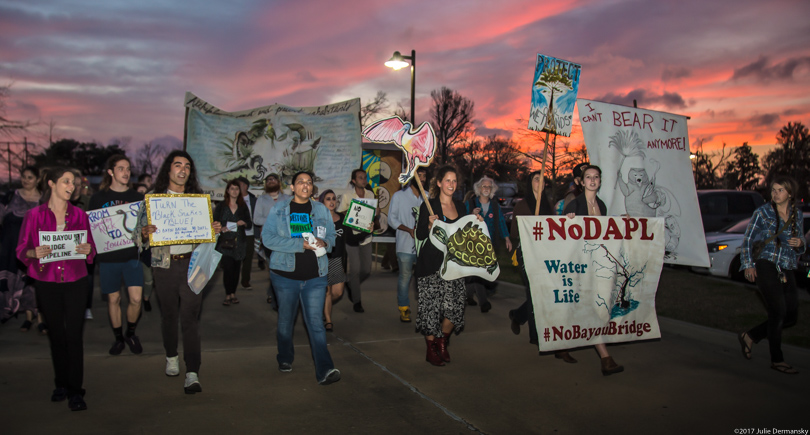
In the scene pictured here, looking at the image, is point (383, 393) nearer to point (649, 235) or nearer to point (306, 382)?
point (306, 382)

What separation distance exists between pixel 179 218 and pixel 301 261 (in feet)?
3.59

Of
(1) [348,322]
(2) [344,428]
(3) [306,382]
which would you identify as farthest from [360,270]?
(2) [344,428]

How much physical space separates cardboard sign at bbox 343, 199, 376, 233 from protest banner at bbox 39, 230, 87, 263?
12.1 feet

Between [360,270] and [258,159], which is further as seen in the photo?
[258,159]

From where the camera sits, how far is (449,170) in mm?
5773

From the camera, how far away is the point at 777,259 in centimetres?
551

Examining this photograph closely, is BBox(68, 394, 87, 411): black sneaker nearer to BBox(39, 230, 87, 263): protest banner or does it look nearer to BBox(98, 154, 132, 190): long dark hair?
BBox(39, 230, 87, 263): protest banner

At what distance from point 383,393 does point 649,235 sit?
3176mm

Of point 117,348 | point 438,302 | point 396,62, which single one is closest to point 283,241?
point 438,302

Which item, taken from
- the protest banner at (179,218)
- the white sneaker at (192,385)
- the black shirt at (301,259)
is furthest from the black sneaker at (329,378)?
the protest banner at (179,218)

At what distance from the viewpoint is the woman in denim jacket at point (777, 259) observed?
5500 mm

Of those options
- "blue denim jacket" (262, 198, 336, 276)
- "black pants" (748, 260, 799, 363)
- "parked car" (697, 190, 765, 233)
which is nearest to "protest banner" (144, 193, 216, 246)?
"blue denim jacket" (262, 198, 336, 276)

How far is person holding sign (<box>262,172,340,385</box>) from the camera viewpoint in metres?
5.07

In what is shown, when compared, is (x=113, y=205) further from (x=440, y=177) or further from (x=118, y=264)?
(x=440, y=177)
